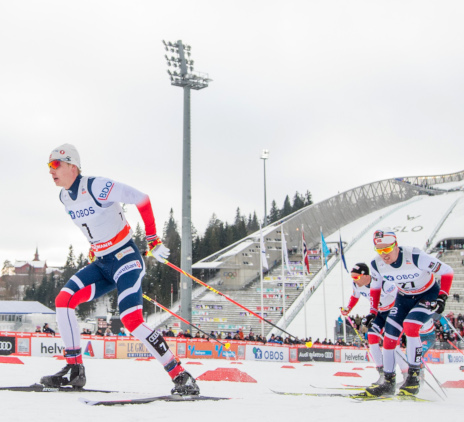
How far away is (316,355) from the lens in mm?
24094

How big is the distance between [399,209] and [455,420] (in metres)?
77.9

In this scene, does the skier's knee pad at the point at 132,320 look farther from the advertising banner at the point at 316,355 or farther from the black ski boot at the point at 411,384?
the advertising banner at the point at 316,355

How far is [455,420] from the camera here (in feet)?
14.6

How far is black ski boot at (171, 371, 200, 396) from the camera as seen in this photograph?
5270 millimetres

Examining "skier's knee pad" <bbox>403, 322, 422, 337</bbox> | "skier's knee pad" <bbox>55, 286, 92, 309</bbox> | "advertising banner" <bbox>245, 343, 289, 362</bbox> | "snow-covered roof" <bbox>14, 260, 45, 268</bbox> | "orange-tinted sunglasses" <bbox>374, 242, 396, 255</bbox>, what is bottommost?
"advertising banner" <bbox>245, 343, 289, 362</bbox>

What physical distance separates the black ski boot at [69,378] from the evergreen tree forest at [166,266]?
1794 inches

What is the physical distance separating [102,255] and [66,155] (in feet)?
3.49

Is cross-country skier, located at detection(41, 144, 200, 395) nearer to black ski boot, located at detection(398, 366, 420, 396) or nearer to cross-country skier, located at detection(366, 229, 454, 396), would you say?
black ski boot, located at detection(398, 366, 420, 396)

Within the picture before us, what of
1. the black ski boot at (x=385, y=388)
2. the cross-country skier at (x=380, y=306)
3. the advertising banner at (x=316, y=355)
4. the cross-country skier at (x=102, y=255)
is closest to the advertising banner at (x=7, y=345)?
the advertising banner at (x=316, y=355)

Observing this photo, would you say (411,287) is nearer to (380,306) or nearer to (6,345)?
(380,306)

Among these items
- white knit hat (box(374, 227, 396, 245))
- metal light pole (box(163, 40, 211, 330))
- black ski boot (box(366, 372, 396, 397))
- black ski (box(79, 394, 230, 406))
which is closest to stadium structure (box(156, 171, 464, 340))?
metal light pole (box(163, 40, 211, 330))

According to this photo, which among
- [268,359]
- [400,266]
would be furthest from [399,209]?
[400,266]

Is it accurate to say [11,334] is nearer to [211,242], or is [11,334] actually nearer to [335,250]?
[335,250]

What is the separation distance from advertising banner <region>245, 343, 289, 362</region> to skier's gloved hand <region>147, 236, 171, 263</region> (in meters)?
17.7
